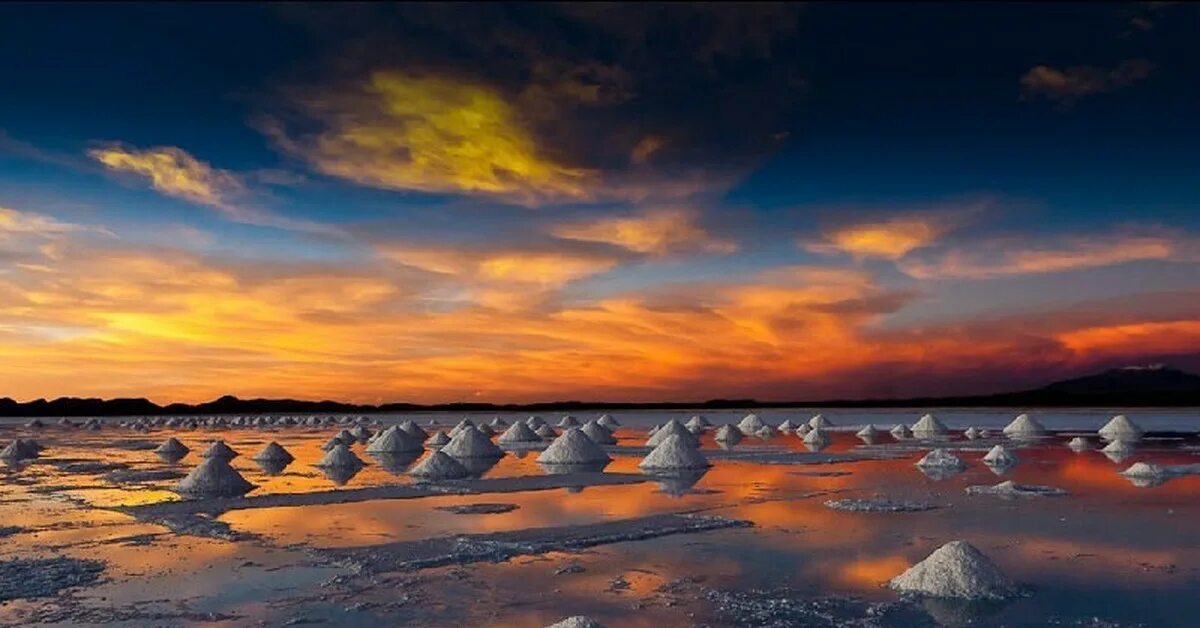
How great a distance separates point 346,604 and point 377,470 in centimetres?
1402

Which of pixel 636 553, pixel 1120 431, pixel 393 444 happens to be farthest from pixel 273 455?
pixel 1120 431

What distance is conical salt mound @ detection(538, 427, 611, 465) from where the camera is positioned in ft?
72.0

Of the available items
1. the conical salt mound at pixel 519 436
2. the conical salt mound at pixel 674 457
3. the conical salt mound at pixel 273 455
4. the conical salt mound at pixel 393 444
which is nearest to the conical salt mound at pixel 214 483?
the conical salt mound at pixel 273 455

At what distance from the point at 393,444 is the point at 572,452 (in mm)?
8025

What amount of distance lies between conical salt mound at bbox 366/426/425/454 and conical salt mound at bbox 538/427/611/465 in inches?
286

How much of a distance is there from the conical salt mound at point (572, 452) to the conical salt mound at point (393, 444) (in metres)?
7.27

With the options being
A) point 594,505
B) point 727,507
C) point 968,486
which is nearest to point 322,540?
point 594,505

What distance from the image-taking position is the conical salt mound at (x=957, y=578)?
748 centimetres

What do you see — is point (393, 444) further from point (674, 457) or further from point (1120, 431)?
point (1120, 431)

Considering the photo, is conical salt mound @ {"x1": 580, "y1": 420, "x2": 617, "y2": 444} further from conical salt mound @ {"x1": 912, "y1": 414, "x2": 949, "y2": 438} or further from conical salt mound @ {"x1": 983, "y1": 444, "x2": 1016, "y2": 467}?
conical salt mound @ {"x1": 912, "y1": 414, "x2": 949, "y2": 438}

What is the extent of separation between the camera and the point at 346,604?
736 centimetres

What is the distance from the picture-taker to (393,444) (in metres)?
27.9

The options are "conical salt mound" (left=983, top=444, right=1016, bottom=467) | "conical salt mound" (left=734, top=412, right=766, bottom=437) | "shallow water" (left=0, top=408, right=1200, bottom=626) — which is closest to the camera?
"shallow water" (left=0, top=408, right=1200, bottom=626)

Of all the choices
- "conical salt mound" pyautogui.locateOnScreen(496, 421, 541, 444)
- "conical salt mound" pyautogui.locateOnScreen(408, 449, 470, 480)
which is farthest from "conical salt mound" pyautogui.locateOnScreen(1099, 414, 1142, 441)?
"conical salt mound" pyautogui.locateOnScreen(408, 449, 470, 480)
